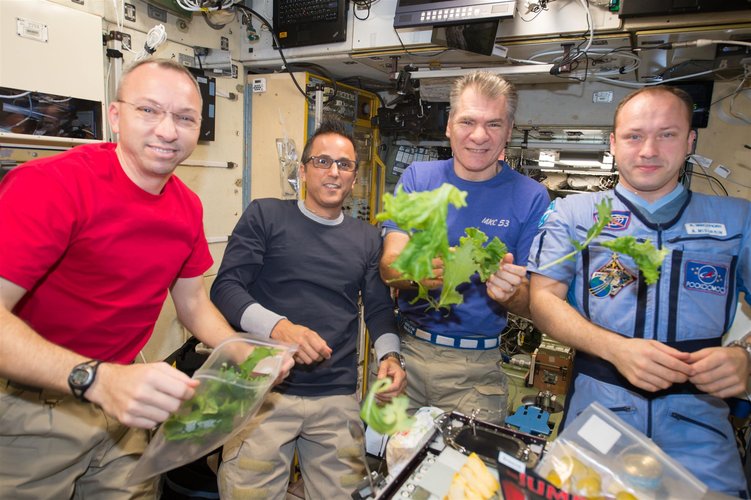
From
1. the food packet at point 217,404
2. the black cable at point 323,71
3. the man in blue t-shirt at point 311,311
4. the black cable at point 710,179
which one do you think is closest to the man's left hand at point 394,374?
the man in blue t-shirt at point 311,311

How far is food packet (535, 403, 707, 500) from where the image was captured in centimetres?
95

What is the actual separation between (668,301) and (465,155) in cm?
89

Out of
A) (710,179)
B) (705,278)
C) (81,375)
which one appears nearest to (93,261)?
(81,375)

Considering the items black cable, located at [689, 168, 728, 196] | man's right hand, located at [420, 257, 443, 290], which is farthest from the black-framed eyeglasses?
black cable, located at [689, 168, 728, 196]

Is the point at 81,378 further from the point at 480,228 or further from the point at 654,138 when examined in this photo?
the point at 654,138

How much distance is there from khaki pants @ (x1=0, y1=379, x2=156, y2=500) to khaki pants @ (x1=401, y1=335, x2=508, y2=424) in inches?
44.2

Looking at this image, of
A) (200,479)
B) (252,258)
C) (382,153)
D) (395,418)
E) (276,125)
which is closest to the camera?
(395,418)

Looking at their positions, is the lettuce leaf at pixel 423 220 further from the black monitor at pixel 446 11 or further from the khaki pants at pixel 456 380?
the black monitor at pixel 446 11

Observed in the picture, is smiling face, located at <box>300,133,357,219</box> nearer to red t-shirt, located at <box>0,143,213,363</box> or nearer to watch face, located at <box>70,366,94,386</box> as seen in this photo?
red t-shirt, located at <box>0,143,213,363</box>

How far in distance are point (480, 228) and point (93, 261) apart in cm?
137

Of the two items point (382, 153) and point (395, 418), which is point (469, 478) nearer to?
point (395, 418)

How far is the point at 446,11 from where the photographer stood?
8.35ft

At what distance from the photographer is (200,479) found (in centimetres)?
265

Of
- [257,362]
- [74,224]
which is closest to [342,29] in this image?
[74,224]
